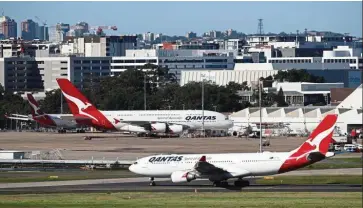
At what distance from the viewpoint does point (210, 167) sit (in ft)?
265

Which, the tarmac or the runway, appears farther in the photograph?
the tarmac

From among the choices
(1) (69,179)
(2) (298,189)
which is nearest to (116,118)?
(1) (69,179)

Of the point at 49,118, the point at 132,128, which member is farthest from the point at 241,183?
the point at 49,118

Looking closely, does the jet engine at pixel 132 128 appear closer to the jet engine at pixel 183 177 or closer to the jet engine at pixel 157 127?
the jet engine at pixel 157 127

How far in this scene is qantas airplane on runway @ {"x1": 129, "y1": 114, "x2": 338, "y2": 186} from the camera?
8000 cm

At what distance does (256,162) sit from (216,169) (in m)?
2.88

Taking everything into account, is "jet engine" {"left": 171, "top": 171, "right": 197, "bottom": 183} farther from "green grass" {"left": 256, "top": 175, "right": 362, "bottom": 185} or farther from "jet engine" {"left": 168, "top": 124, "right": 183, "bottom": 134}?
"jet engine" {"left": 168, "top": 124, "right": 183, "bottom": 134}

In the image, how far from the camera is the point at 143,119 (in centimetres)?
16725

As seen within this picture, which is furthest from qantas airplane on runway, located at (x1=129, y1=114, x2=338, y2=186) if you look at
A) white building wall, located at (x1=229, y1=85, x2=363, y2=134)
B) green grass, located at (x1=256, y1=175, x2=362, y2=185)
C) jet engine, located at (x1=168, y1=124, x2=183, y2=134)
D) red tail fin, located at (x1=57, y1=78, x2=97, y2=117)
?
jet engine, located at (x1=168, y1=124, x2=183, y2=134)

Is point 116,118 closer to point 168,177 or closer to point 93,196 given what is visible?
point 168,177

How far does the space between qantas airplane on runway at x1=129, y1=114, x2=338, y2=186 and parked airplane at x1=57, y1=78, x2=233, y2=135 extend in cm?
7977

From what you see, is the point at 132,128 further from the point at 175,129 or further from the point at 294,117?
the point at 294,117

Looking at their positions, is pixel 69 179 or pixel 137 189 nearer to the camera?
pixel 137 189

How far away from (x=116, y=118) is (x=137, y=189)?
88.3 m
